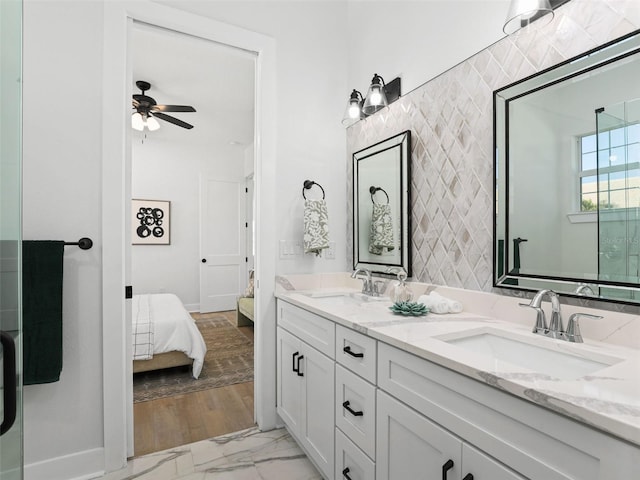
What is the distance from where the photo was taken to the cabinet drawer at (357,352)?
4.21 ft

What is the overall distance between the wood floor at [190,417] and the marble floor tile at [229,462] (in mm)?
102

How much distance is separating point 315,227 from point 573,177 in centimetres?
141

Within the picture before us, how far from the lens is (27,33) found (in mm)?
1664

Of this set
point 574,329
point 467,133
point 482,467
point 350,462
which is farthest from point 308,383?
point 467,133

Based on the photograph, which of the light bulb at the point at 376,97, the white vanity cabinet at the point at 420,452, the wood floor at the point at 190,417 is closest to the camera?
the white vanity cabinet at the point at 420,452

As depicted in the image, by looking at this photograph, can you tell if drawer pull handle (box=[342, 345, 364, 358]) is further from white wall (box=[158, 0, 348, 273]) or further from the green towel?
the green towel

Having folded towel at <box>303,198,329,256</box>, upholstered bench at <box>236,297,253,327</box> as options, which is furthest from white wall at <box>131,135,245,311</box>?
folded towel at <box>303,198,329,256</box>

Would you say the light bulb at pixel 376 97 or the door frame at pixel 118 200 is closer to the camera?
the door frame at pixel 118 200

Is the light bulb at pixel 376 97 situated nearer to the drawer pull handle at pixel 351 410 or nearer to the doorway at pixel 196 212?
the doorway at pixel 196 212

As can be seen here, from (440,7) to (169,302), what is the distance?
358 cm

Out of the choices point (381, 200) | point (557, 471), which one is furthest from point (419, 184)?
point (557, 471)

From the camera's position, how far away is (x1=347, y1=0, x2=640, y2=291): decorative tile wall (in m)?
1.20

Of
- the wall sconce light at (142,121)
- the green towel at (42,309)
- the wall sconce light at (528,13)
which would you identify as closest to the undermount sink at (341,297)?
the green towel at (42,309)

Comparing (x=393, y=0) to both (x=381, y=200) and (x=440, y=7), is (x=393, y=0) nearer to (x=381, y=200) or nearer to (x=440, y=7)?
(x=440, y=7)
